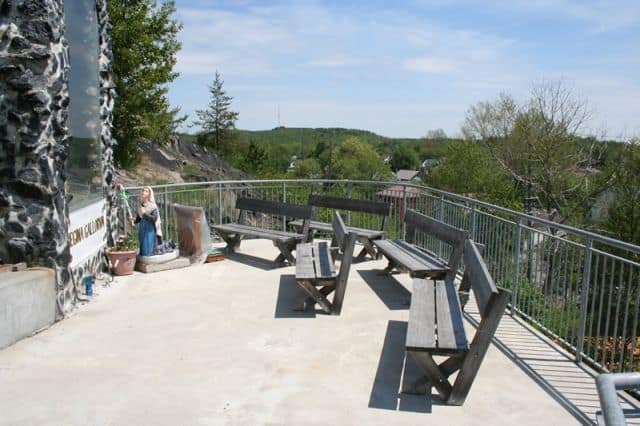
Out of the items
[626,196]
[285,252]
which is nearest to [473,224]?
[285,252]

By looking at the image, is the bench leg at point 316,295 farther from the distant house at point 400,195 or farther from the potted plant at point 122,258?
the distant house at point 400,195

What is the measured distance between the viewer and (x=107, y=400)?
3.94 meters

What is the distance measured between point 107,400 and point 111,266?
3.81 meters

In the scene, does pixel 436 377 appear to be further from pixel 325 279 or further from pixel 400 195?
pixel 400 195

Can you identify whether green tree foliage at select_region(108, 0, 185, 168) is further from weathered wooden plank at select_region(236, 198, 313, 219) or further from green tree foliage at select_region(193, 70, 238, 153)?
green tree foliage at select_region(193, 70, 238, 153)

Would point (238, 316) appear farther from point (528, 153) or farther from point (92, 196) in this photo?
point (528, 153)

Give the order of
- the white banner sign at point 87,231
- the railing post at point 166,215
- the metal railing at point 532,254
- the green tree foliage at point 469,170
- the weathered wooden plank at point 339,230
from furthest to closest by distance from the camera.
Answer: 1. the green tree foliage at point 469,170
2. the railing post at point 166,215
3. the weathered wooden plank at point 339,230
4. the white banner sign at point 87,231
5. the metal railing at point 532,254

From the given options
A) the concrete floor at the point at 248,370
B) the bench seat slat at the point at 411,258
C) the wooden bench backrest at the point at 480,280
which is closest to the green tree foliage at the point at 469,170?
the bench seat slat at the point at 411,258

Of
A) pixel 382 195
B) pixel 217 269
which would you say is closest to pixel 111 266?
pixel 217 269

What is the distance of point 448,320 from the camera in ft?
14.1

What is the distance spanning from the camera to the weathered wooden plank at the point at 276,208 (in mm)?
8273

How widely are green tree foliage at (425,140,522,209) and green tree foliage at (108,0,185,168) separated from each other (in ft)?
91.8

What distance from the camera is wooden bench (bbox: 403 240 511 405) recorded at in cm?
360

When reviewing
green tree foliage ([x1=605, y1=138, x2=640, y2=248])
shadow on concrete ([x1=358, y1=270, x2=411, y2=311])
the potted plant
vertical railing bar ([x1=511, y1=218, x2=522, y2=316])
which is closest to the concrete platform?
the potted plant
